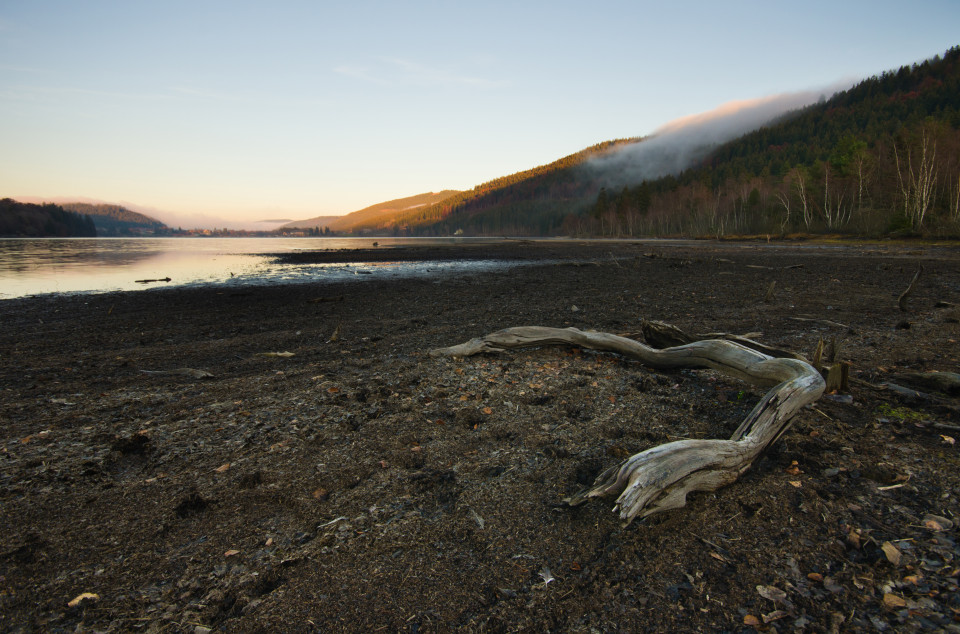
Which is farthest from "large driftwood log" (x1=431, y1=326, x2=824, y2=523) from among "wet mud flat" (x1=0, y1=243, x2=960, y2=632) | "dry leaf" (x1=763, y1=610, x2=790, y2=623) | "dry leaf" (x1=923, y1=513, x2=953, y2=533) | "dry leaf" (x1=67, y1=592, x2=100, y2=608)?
"dry leaf" (x1=67, y1=592, x2=100, y2=608)

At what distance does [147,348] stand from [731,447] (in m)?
11.1

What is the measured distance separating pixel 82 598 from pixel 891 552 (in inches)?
203

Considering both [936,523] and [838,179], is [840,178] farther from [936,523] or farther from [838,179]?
[936,523]

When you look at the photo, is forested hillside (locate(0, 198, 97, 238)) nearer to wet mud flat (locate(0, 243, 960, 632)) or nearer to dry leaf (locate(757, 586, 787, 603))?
wet mud flat (locate(0, 243, 960, 632))

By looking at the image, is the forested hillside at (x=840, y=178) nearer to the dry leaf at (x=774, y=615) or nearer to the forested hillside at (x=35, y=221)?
the dry leaf at (x=774, y=615)

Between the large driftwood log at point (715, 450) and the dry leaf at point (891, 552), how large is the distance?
0.97 meters

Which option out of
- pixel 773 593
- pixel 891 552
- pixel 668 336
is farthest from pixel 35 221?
pixel 891 552

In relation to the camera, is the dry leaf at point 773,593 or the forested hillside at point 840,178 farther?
the forested hillside at point 840,178

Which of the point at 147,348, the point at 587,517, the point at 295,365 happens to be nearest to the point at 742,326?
the point at 587,517

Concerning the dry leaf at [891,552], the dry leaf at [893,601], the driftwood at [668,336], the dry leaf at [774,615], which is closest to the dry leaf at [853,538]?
the dry leaf at [891,552]

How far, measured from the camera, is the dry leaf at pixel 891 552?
108 inches

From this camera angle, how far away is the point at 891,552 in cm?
282

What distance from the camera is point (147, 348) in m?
9.50

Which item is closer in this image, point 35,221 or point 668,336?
point 668,336
